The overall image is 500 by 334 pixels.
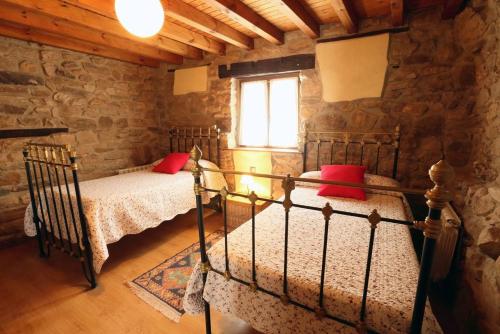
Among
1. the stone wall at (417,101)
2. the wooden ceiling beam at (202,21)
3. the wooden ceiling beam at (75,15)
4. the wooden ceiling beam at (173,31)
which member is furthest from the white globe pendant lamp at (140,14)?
the stone wall at (417,101)

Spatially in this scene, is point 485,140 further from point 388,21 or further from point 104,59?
point 104,59

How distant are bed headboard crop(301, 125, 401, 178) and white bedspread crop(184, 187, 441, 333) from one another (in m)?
1.30

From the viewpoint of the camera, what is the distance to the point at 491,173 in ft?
5.14

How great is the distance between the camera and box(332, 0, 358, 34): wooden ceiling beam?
6.75 ft

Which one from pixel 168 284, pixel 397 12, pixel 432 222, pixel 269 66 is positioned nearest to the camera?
pixel 432 222

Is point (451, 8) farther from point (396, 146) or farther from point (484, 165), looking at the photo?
point (484, 165)

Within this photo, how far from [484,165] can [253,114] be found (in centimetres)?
262

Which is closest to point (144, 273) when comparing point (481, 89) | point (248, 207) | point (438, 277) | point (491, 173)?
point (248, 207)

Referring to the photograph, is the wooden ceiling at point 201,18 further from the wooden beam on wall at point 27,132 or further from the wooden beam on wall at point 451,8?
the wooden beam on wall at point 27,132

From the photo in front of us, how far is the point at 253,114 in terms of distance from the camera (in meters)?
3.55

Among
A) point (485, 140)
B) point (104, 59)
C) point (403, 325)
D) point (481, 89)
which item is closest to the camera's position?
point (403, 325)

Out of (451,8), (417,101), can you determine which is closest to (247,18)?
(451,8)

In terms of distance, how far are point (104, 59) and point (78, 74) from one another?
1.53ft

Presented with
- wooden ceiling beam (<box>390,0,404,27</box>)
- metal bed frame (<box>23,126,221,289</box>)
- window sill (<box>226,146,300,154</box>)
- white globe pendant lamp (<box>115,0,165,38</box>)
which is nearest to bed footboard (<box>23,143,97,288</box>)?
metal bed frame (<box>23,126,221,289</box>)
